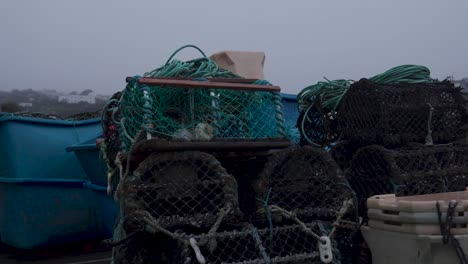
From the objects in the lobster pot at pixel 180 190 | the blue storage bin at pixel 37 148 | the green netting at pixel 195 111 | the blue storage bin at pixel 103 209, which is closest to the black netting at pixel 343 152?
the green netting at pixel 195 111

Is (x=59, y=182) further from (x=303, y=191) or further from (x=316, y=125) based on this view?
(x=303, y=191)

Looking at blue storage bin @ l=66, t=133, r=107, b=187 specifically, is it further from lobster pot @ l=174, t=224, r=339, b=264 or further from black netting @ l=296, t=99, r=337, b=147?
lobster pot @ l=174, t=224, r=339, b=264

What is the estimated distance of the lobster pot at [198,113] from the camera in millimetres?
2365

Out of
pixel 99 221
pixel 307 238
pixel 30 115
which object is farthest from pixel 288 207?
pixel 30 115

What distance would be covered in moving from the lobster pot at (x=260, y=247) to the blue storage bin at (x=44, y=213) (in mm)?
3340

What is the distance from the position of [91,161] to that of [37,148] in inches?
24.0

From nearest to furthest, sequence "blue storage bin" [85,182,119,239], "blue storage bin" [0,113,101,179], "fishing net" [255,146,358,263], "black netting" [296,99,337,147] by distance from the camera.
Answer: "fishing net" [255,146,358,263] → "black netting" [296,99,337,147] → "blue storage bin" [85,182,119,239] → "blue storage bin" [0,113,101,179]

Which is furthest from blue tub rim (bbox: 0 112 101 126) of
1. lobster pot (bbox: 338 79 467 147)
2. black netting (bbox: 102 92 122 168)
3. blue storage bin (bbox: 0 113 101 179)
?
lobster pot (bbox: 338 79 467 147)

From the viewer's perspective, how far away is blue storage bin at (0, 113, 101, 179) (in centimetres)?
489

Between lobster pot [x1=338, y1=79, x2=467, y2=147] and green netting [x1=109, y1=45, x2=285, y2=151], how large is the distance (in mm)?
514

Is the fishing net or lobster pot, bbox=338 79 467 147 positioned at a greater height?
lobster pot, bbox=338 79 467 147

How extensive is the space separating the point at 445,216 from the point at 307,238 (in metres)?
0.59

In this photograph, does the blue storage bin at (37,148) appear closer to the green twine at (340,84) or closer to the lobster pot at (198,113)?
the lobster pot at (198,113)

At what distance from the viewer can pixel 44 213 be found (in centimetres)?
497
